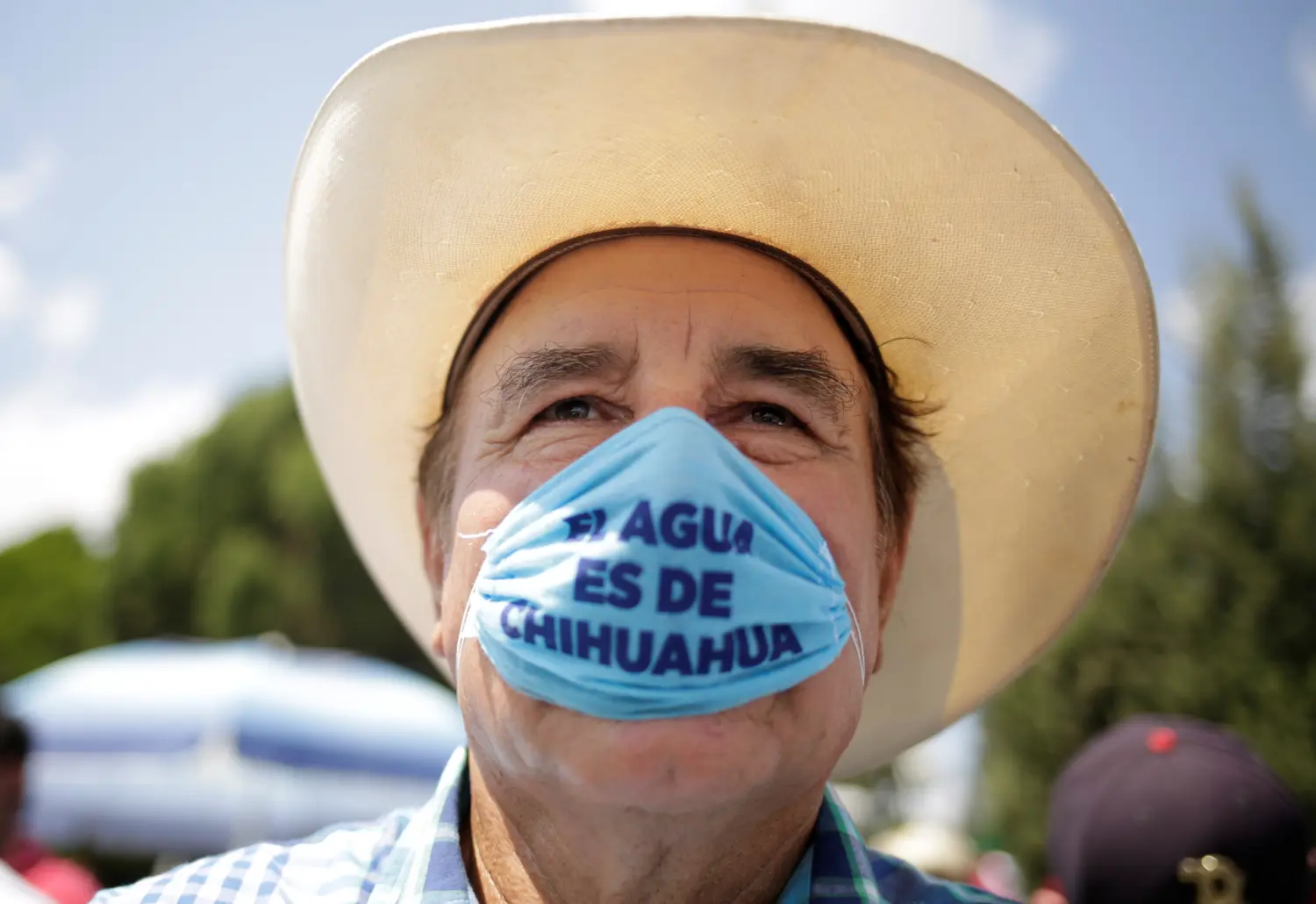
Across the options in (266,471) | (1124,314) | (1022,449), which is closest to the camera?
(1124,314)

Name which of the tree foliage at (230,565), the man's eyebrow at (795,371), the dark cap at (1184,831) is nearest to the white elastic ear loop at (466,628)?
the man's eyebrow at (795,371)

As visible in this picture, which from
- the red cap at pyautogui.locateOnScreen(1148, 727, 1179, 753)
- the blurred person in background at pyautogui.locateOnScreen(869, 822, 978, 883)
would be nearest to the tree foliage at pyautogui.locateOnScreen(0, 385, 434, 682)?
the blurred person in background at pyautogui.locateOnScreen(869, 822, 978, 883)

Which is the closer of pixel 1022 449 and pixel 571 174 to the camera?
pixel 571 174

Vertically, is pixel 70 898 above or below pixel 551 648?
below

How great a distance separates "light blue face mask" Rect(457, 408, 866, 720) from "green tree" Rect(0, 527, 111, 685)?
35.2 metres

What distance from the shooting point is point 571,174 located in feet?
5.92

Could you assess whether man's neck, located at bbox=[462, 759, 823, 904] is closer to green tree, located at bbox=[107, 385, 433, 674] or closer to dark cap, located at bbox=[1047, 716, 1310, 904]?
dark cap, located at bbox=[1047, 716, 1310, 904]

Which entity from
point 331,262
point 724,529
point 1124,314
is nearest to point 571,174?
point 331,262

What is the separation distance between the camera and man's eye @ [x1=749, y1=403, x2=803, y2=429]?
5.60ft

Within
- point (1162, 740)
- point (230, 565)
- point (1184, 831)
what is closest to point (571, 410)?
point (1184, 831)

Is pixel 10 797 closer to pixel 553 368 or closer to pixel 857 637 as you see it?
pixel 553 368

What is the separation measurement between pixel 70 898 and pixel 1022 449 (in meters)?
4.03

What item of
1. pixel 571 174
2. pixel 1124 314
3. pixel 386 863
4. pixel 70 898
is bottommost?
pixel 70 898

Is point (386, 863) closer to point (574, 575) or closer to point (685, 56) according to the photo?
point (574, 575)
